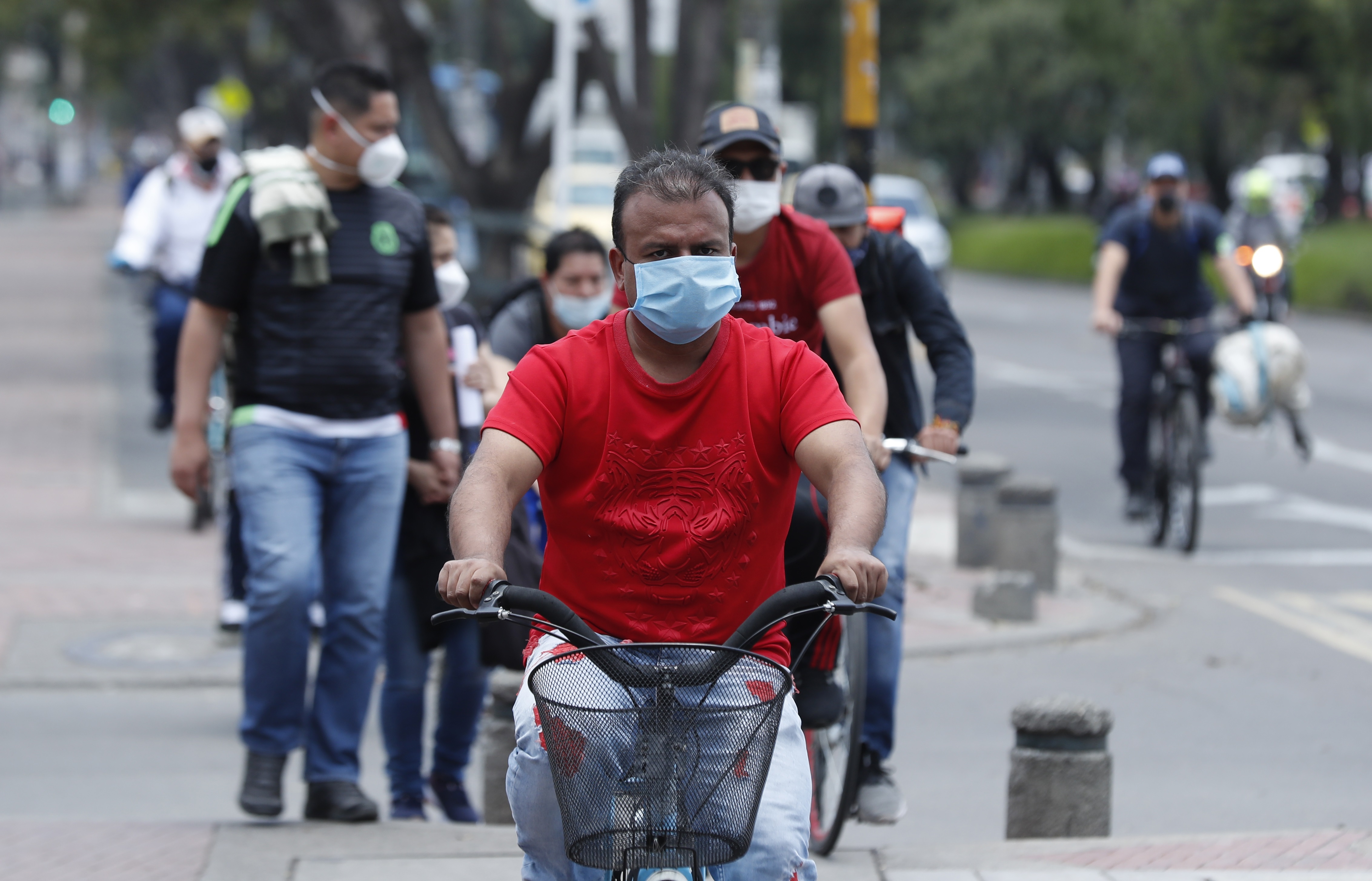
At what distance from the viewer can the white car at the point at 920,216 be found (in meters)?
30.5

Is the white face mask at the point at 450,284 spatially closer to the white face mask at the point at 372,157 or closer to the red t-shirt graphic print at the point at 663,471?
the white face mask at the point at 372,157

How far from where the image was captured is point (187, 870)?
4.73 m

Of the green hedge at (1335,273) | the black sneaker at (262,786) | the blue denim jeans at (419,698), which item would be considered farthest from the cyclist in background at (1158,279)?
the green hedge at (1335,273)

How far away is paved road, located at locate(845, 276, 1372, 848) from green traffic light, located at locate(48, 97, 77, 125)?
161 feet

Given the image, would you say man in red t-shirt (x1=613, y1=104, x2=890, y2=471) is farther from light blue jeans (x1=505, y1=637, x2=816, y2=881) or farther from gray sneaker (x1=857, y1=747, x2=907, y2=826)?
light blue jeans (x1=505, y1=637, x2=816, y2=881)

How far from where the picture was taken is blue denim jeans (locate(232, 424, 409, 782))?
16.8ft

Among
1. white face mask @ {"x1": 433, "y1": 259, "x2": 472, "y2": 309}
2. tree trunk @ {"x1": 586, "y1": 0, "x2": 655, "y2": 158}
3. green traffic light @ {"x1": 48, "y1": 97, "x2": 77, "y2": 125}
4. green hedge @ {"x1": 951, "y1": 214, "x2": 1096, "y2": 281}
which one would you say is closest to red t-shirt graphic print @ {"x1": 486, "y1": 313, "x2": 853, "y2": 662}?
white face mask @ {"x1": 433, "y1": 259, "x2": 472, "y2": 309}

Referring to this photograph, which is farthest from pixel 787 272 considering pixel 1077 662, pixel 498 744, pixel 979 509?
A: pixel 979 509

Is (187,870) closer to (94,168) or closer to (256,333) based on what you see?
(256,333)

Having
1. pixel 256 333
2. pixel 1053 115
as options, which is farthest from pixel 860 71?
pixel 1053 115

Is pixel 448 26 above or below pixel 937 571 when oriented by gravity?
above

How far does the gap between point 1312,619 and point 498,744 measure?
15.3ft

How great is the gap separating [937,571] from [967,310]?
2137 cm

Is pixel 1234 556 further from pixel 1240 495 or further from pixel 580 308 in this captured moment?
pixel 580 308
